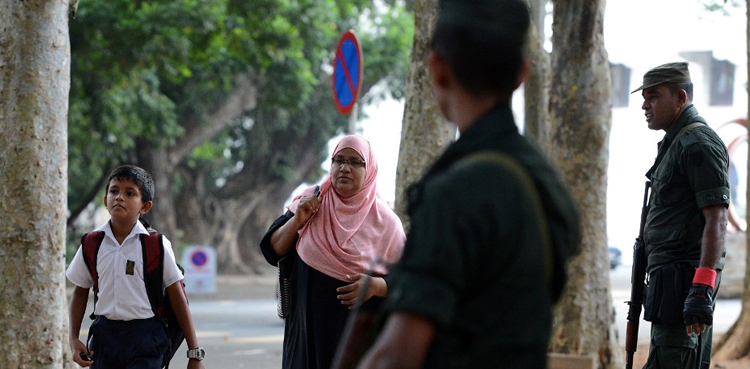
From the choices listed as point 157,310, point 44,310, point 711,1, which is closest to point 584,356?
point 44,310

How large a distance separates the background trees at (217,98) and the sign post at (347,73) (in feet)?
34.5

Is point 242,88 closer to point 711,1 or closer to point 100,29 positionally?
point 100,29

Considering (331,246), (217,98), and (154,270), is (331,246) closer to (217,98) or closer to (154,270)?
(154,270)

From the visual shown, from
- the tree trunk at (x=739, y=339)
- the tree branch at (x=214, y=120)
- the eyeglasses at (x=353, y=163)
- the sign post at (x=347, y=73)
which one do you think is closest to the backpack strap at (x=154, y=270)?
the eyeglasses at (x=353, y=163)

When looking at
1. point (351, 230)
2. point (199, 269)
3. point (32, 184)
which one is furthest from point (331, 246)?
point (199, 269)

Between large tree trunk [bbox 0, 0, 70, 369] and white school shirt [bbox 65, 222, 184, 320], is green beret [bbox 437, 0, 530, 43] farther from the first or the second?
large tree trunk [bbox 0, 0, 70, 369]

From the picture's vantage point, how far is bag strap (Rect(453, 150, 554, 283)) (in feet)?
7.22

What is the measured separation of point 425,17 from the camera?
10.7 m

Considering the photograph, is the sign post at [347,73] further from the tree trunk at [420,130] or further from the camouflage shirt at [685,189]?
the camouflage shirt at [685,189]

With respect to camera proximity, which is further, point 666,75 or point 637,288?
point 637,288

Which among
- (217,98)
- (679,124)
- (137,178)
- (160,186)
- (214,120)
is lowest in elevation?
(137,178)

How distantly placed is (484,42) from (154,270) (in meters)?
3.31

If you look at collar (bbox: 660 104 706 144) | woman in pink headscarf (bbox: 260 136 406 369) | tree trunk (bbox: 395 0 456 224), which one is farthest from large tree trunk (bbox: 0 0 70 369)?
collar (bbox: 660 104 706 144)

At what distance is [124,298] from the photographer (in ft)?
17.0
